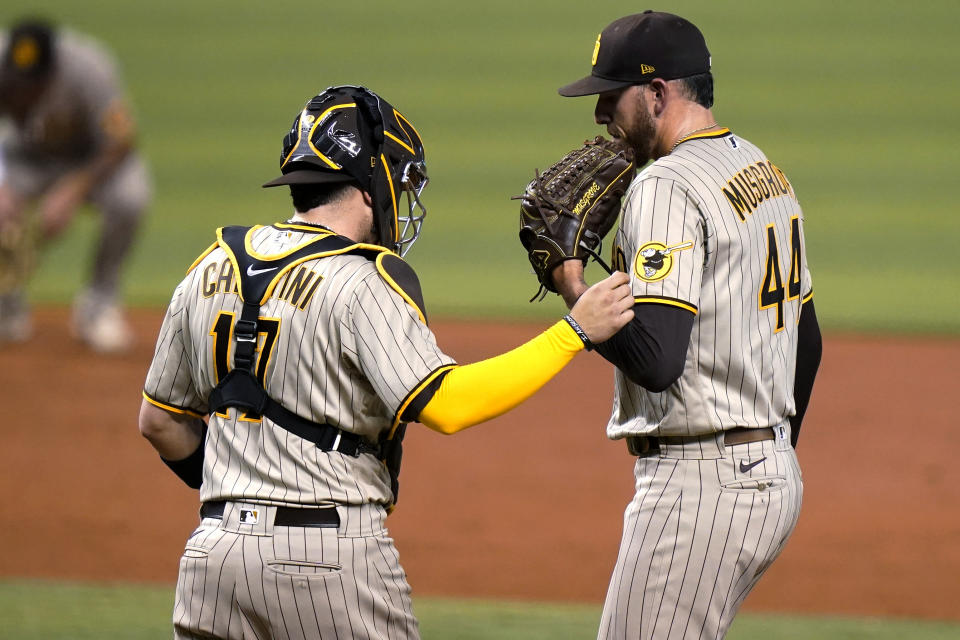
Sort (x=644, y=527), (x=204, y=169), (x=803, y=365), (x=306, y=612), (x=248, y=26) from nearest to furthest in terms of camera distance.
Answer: (x=306, y=612) → (x=644, y=527) → (x=803, y=365) → (x=204, y=169) → (x=248, y=26)

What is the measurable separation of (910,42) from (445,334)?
44.2ft

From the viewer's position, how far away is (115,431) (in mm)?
8367

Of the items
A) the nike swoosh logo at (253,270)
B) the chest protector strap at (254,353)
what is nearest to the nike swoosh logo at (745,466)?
the chest protector strap at (254,353)

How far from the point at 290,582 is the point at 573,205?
1.16 m

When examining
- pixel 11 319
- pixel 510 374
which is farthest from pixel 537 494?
pixel 11 319

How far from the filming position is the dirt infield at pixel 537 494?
6.08 metres

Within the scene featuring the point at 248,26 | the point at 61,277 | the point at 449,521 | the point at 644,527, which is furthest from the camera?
the point at 248,26

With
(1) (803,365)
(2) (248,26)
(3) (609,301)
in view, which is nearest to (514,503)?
(1) (803,365)

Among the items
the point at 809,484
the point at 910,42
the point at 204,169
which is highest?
the point at 910,42

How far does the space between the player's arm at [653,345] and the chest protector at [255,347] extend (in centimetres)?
49

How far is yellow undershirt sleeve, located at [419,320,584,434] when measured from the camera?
9.21ft

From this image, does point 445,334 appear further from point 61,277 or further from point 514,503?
point 61,277

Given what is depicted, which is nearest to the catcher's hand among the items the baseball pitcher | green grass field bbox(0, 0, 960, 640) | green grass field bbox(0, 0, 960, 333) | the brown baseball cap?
the baseball pitcher

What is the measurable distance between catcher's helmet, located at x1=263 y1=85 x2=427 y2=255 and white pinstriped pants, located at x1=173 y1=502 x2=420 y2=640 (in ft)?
2.44
